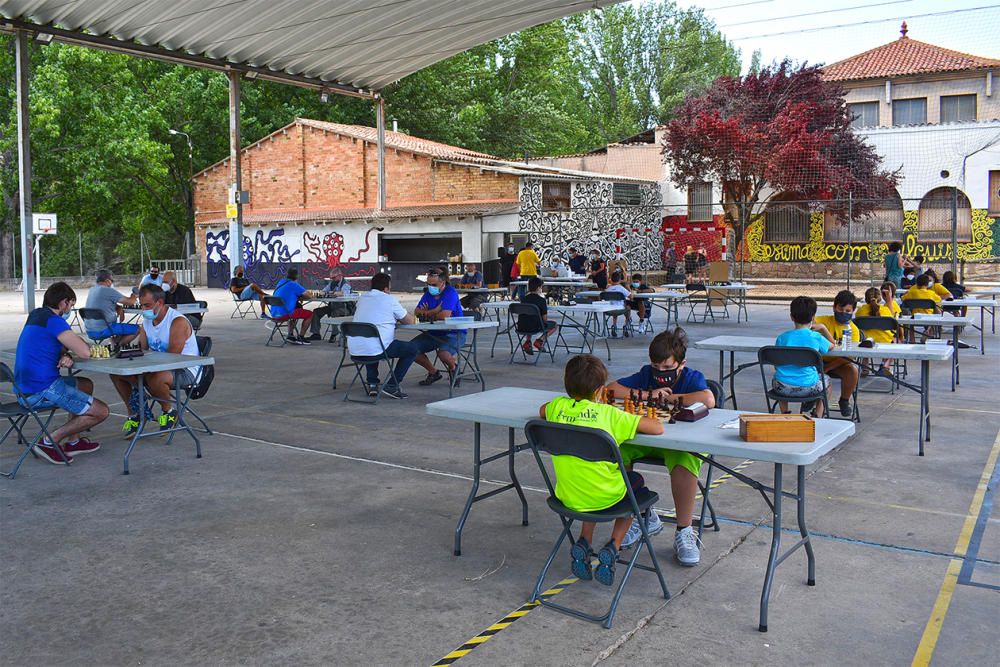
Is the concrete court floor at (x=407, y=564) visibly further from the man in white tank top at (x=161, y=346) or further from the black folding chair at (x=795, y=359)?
the black folding chair at (x=795, y=359)

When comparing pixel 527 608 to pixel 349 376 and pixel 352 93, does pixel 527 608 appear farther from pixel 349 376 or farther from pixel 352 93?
pixel 352 93

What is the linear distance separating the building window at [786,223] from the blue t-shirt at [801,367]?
28452 millimetres

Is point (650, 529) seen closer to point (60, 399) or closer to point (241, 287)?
point (60, 399)

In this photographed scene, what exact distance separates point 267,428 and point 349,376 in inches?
119

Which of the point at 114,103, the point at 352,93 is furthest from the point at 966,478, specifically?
the point at 114,103

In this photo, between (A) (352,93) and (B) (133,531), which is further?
(A) (352,93)

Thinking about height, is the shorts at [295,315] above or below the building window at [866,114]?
below

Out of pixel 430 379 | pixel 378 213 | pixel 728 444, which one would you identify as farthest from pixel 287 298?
pixel 378 213

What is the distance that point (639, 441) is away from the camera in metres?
3.83

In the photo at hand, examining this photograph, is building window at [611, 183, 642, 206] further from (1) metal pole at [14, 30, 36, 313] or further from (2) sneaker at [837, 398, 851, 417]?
(2) sneaker at [837, 398, 851, 417]

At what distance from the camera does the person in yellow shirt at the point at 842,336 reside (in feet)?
24.5

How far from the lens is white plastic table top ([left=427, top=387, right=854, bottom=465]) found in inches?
142

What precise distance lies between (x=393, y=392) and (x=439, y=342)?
88cm

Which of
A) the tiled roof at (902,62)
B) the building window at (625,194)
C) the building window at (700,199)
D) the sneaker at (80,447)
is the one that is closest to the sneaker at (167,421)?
the sneaker at (80,447)
